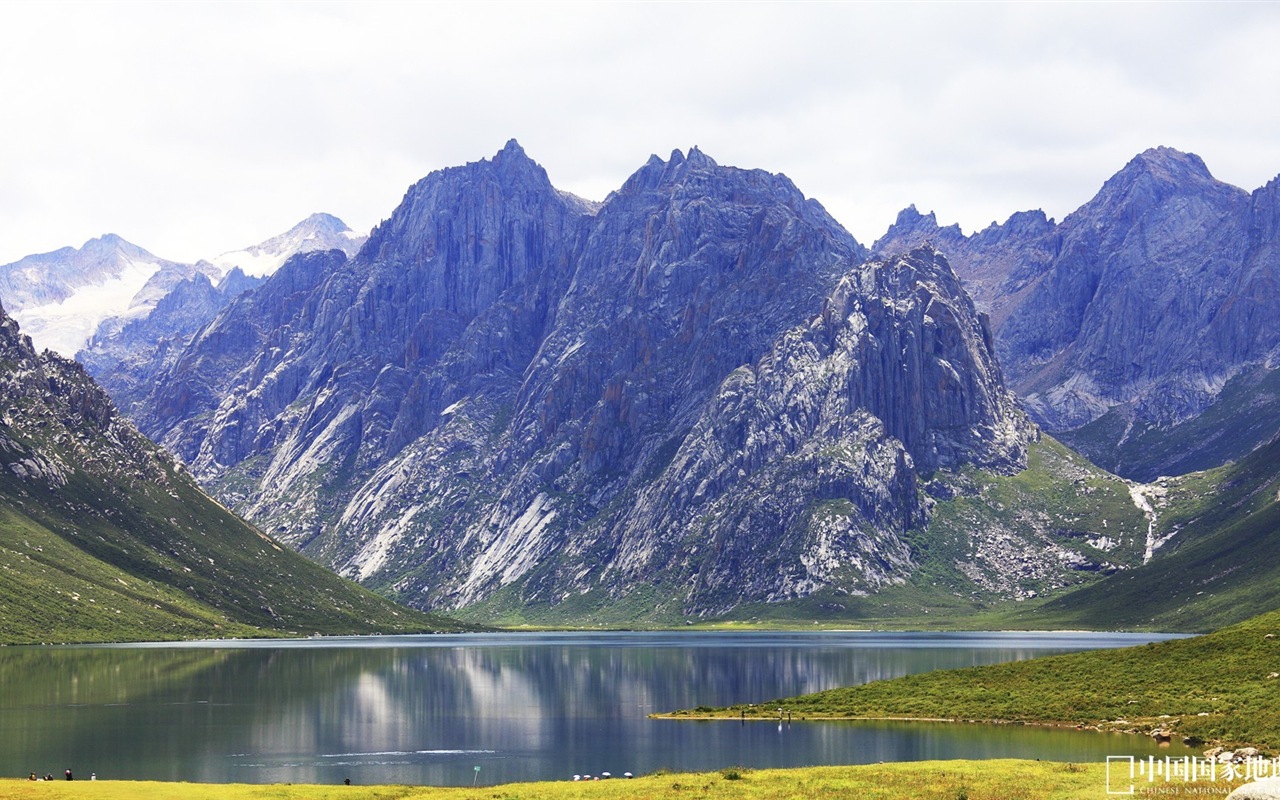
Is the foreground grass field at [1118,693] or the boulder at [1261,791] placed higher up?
the boulder at [1261,791]

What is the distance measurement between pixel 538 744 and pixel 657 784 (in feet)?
150

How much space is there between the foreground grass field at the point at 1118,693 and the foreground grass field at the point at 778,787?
94.6ft

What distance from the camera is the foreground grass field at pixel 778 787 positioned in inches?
3194

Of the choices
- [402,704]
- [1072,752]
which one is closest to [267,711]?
[402,704]

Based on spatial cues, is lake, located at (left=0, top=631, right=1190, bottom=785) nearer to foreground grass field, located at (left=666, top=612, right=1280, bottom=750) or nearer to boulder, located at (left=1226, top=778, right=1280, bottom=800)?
foreground grass field, located at (left=666, top=612, right=1280, bottom=750)

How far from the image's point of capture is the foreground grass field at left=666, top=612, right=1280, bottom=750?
11975 cm

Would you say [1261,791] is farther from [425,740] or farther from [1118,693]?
[425,740]

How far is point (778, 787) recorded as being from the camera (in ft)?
288

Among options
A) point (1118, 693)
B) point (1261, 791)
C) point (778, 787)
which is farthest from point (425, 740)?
point (1261, 791)

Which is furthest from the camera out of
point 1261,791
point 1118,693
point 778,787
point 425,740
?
point 425,740

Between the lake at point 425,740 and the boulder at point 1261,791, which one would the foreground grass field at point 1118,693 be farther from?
the boulder at point 1261,791

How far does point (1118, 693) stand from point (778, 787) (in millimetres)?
66923

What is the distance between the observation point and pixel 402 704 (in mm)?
180250

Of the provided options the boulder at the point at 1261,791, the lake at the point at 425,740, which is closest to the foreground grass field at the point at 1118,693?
the lake at the point at 425,740
